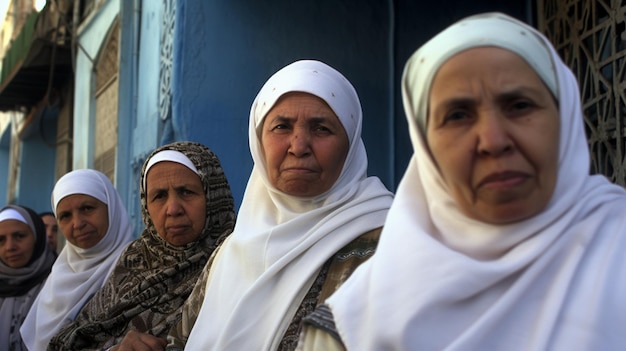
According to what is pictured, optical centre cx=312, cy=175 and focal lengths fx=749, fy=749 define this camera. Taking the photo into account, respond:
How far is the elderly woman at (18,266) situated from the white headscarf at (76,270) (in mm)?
335

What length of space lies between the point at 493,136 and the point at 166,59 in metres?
3.63

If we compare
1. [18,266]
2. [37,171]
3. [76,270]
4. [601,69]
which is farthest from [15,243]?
[37,171]

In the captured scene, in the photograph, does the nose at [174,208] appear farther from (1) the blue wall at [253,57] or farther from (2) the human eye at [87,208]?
(1) the blue wall at [253,57]

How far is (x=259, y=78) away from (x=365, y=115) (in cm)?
73

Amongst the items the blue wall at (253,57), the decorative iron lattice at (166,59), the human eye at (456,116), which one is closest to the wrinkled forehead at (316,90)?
the human eye at (456,116)

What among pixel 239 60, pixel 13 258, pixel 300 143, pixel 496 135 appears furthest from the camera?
pixel 239 60

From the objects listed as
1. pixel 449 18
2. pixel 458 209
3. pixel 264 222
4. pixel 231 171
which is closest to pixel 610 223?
pixel 458 209

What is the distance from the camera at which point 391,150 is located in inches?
189

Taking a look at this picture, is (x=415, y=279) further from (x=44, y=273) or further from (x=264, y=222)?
(x=44, y=273)

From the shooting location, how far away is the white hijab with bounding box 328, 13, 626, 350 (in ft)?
4.08

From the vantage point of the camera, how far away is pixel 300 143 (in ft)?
7.13

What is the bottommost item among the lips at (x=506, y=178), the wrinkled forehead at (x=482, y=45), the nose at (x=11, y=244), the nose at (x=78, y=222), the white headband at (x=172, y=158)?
the lips at (x=506, y=178)

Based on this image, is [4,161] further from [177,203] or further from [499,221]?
[499,221]

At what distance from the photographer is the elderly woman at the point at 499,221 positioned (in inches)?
50.2
